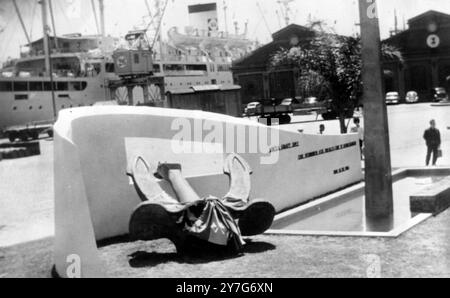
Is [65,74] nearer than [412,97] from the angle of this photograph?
Yes

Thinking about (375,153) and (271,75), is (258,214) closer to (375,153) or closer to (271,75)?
(375,153)

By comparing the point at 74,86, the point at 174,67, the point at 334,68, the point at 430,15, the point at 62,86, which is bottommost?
the point at 334,68

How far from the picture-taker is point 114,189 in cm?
742

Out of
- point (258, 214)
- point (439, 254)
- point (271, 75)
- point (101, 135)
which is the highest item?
point (271, 75)

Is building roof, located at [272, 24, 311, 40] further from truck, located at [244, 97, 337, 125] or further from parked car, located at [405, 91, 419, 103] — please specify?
parked car, located at [405, 91, 419, 103]

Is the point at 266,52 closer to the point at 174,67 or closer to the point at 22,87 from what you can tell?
the point at 174,67

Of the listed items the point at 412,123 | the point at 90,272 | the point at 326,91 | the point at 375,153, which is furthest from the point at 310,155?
the point at 412,123

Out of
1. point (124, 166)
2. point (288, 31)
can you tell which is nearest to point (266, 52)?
point (288, 31)

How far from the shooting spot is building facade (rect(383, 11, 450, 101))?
38406 mm

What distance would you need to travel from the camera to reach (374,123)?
823cm

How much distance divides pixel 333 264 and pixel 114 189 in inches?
129

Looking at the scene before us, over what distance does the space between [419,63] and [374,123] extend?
35424mm

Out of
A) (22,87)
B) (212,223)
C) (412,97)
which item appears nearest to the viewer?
(212,223)

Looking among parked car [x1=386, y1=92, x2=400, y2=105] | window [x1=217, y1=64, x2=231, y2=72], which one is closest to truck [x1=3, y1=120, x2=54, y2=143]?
parked car [x1=386, y1=92, x2=400, y2=105]
